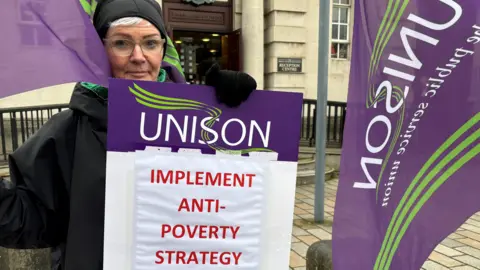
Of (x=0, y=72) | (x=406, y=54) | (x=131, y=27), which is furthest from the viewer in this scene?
(x=131, y=27)

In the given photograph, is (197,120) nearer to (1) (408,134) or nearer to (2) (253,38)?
(1) (408,134)

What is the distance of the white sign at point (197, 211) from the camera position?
1.36m

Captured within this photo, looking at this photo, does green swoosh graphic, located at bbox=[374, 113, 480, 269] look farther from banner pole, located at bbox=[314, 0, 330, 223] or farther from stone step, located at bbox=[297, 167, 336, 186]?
stone step, located at bbox=[297, 167, 336, 186]

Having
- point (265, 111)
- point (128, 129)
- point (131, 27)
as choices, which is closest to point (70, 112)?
point (128, 129)

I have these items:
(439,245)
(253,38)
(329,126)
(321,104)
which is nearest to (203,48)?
(253,38)

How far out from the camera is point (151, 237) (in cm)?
137

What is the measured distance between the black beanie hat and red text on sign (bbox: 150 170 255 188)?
1.74 feet

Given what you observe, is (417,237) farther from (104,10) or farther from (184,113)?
(104,10)

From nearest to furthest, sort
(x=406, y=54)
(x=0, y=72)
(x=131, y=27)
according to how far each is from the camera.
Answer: (x=0, y=72)
(x=406, y=54)
(x=131, y=27)

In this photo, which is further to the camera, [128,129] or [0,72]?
[128,129]

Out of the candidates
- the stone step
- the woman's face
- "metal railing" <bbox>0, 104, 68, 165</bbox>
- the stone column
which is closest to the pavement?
the stone step

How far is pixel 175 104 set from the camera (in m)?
1.36

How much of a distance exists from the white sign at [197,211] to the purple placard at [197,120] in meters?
0.06

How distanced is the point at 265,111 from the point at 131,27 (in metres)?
0.55
